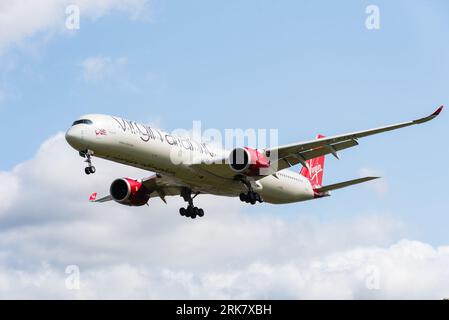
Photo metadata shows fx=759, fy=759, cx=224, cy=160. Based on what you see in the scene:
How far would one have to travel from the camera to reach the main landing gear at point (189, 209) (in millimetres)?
52688

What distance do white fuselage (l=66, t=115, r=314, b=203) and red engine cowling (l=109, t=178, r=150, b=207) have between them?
395cm

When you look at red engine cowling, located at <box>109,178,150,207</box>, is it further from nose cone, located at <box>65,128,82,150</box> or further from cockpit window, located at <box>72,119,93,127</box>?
nose cone, located at <box>65,128,82,150</box>

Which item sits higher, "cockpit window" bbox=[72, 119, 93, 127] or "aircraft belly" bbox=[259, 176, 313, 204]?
"cockpit window" bbox=[72, 119, 93, 127]

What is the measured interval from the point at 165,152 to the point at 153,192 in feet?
29.8

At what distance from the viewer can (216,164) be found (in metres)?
47.3

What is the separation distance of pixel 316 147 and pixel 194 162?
773 centimetres

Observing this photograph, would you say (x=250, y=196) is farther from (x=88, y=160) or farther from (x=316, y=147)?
(x=88, y=160)

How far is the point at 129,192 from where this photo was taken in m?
52.7

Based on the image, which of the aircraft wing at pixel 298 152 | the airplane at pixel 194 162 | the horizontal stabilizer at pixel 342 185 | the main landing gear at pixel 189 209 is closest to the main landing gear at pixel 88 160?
the airplane at pixel 194 162

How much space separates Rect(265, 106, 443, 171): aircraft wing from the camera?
45156 millimetres

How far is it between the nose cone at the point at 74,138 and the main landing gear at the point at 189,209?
11.6m

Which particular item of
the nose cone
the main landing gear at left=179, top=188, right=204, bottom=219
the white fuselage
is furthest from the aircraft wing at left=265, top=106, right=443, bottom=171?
the nose cone

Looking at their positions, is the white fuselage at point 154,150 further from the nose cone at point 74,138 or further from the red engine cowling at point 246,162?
the red engine cowling at point 246,162
